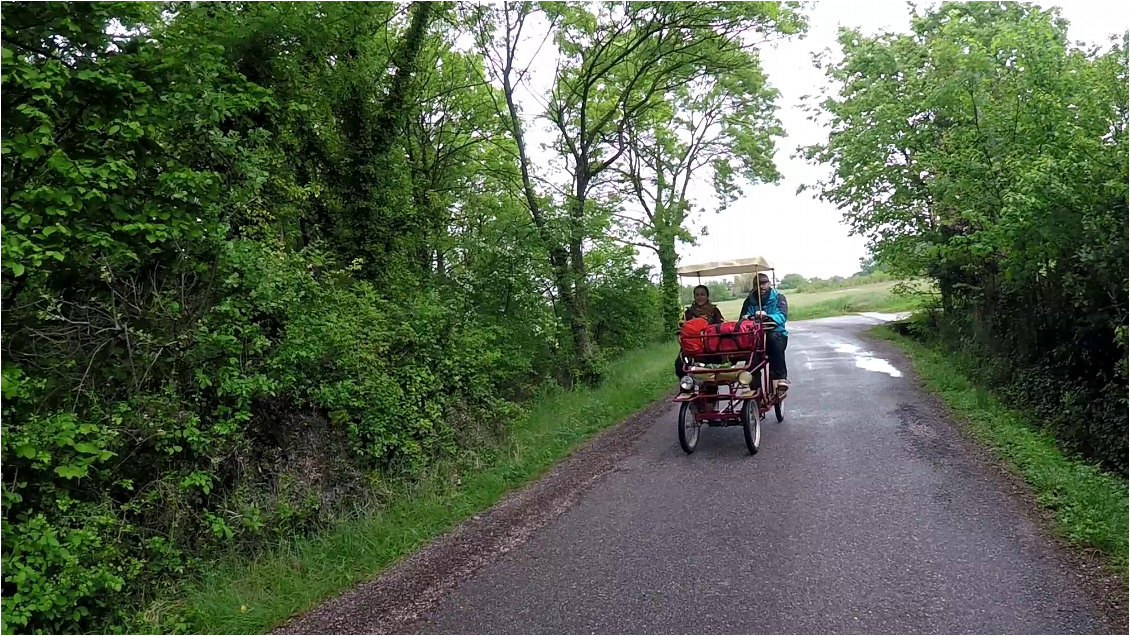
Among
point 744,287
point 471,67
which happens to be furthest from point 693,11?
point 744,287

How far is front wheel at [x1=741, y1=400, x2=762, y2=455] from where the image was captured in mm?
7398

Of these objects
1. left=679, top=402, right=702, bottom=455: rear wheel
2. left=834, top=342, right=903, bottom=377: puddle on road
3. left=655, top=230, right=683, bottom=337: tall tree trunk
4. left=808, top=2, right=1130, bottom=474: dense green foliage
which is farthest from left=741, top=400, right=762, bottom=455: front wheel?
left=655, top=230, right=683, bottom=337: tall tree trunk

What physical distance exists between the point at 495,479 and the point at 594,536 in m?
2.11

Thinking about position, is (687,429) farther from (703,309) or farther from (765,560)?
(765,560)

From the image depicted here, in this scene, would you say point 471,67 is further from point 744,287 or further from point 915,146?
point 915,146

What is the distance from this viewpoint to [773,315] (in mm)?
9047

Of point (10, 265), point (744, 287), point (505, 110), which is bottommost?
point (744, 287)

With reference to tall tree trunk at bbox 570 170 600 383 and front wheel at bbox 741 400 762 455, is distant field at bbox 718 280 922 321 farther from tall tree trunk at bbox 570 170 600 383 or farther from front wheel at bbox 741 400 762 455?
front wheel at bbox 741 400 762 455

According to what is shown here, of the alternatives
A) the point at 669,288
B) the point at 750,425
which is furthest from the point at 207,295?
the point at 669,288

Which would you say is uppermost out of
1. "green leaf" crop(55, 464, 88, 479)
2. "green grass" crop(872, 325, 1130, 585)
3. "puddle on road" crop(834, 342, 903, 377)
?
"green leaf" crop(55, 464, 88, 479)

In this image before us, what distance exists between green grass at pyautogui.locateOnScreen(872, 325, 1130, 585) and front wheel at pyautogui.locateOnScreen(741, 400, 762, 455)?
8.11 feet

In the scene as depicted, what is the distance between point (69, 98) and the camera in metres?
4.61

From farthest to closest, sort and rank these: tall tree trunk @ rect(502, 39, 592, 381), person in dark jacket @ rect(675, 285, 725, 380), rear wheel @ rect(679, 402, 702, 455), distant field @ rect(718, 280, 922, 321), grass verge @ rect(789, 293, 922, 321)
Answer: grass verge @ rect(789, 293, 922, 321) < distant field @ rect(718, 280, 922, 321) < tall tree trunk @ rect(502, 39, 592, 381) < person in dark jacket @ rect(675, 285, 725, 380) < rear wheel @ rect(679, 402, 702, 455)

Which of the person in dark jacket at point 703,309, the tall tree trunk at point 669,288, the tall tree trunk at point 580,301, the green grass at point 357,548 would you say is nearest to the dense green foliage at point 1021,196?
the person in dark jacket at point 703,309
